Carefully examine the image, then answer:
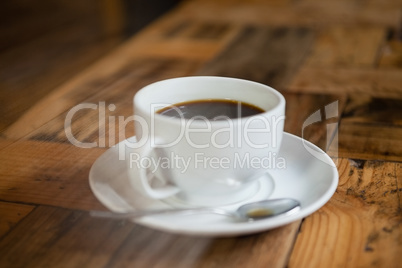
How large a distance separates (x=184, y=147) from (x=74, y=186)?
14cm

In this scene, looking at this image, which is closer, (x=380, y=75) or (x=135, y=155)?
(x=135, y=155)

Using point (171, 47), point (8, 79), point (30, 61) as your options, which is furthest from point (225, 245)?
point (30, 61)

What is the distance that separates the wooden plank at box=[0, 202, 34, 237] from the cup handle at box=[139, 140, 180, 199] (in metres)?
0.12

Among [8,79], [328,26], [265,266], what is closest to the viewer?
[265,266]

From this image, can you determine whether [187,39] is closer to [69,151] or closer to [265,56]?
[265,56]

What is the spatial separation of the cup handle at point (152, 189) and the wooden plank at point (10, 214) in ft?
0.39

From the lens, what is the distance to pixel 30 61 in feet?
4.02

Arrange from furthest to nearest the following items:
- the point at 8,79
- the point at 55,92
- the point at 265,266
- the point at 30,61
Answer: the point at 30,61 < the point at 8,79 < the point at 55,92 < the point at 265,266

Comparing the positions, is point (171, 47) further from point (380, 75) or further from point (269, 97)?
point (269, 97)

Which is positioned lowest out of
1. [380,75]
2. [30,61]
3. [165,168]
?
[30,61]

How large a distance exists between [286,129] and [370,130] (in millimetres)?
106

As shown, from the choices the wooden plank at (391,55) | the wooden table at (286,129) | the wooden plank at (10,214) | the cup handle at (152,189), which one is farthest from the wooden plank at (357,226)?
the wooden plank at (391,55)

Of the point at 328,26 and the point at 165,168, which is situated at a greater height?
the point at 165,168

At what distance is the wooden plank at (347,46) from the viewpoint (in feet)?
2.90
